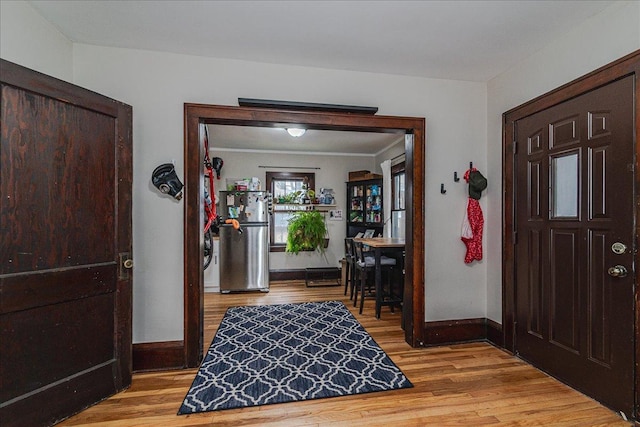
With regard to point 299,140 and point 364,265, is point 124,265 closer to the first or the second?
point 364,265

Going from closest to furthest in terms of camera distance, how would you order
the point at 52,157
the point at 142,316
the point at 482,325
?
the point at 52,157
the point at 142,316
the point at 482,325

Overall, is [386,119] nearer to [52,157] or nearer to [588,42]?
[588,42]

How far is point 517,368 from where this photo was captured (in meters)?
2.48

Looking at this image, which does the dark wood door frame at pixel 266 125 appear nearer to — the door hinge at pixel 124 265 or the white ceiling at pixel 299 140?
the door hinge at pixel 124 265

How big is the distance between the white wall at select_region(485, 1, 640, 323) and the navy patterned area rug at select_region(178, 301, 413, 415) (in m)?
1.40

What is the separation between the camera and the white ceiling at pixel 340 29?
1929mm

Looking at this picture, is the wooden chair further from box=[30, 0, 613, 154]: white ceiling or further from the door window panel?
box=[30, 0, 613, 154]: white ceiling

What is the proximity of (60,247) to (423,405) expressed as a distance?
8.00 feet

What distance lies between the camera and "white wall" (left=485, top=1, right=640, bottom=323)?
1.88 meters

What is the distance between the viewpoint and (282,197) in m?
6.02

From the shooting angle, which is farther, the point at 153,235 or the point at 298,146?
the point at 298,146

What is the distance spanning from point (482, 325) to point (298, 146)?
4.02 m

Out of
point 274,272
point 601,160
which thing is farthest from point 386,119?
point 274,272

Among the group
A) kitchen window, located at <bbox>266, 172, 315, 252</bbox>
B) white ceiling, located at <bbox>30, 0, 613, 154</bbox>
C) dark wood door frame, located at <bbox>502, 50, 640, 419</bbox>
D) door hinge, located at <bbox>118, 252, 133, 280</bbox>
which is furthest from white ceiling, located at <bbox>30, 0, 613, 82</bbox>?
kitchen window, located at <bbox>266, 172, 315, 252</bbox>
